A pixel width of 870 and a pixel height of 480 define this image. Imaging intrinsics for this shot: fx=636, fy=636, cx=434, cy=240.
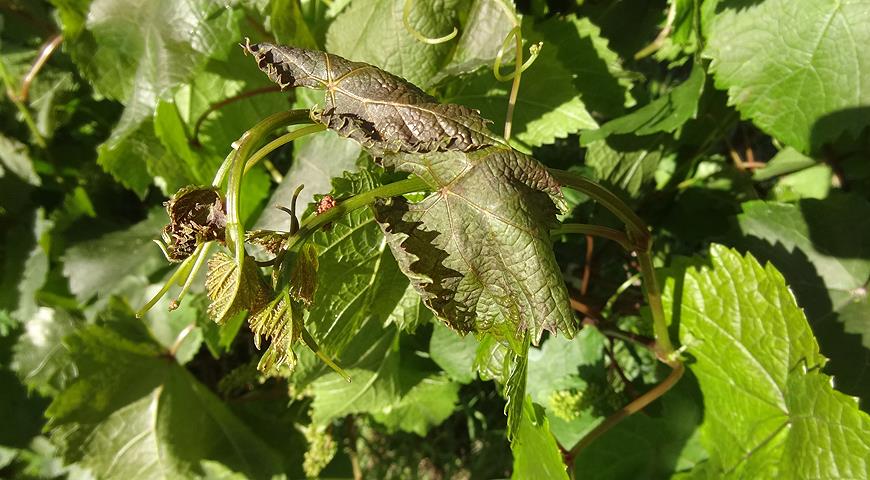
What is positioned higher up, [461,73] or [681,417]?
[461,73]

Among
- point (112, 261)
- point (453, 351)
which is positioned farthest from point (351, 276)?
point (112, 261)

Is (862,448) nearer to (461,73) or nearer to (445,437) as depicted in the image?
(461,73)

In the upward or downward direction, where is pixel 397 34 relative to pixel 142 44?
downward

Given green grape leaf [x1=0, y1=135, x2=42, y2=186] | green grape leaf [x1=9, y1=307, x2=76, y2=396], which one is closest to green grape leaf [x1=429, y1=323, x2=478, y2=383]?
green grape leaf [x1=9, y1=307, x2=76, y2=396]

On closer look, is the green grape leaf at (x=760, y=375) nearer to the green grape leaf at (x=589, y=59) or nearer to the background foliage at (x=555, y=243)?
Answer: the background foliage at (x=555, y=243)

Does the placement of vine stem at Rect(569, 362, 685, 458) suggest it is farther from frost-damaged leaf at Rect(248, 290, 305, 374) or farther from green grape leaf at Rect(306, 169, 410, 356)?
frost-damaged leaf at Rect(248, 290, 305, 374)

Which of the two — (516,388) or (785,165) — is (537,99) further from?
(785,165)

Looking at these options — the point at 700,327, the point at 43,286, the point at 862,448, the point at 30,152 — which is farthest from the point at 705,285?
the point at 30,152
